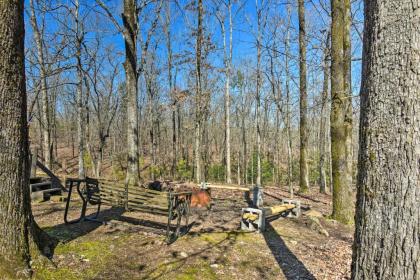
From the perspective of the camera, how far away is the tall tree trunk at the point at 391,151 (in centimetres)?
185

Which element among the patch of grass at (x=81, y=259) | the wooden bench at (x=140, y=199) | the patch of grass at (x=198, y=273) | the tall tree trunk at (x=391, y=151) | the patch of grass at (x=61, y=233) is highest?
the tall tree trunk at (x=391, y=151)

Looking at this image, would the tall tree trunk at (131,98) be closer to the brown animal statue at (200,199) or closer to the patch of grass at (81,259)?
the brown animal statue at (200,199)

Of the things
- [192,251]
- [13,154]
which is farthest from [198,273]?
[13,154]

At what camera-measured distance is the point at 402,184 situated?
6.14 ft

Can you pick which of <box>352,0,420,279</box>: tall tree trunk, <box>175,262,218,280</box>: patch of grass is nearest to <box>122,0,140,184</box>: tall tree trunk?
<box>175,262,218,280</box>: patch of grass

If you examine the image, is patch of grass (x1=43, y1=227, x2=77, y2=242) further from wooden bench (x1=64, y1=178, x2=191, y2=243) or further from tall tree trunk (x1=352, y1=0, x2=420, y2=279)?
tall tree trunk (x1=352, y1=0, x2=420, y2=279)

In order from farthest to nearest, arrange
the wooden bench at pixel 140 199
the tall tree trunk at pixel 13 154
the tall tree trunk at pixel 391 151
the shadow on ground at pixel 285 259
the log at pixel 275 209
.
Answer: the log at pixel 275 209, the wooden bench at pixel 140 199, the shadow on ground at pixel 285 259, the tall tree trunk at pixel 13 154, the tall tree trunk at pixel 391 151

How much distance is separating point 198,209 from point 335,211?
11.5 ft

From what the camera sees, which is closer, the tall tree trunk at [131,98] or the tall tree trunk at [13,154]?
the tall tree trunk at [13,154]

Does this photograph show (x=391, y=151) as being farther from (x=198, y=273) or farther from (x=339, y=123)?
(x=339, y=123)

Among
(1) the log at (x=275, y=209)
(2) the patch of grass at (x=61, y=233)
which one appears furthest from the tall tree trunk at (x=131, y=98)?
(1) the log at (x=275, y=209)

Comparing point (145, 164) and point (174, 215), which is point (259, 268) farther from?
point (145, 164)

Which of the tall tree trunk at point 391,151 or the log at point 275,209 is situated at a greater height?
the tall tree trunk at point 391,151

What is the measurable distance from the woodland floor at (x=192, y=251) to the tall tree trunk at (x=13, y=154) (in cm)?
32
